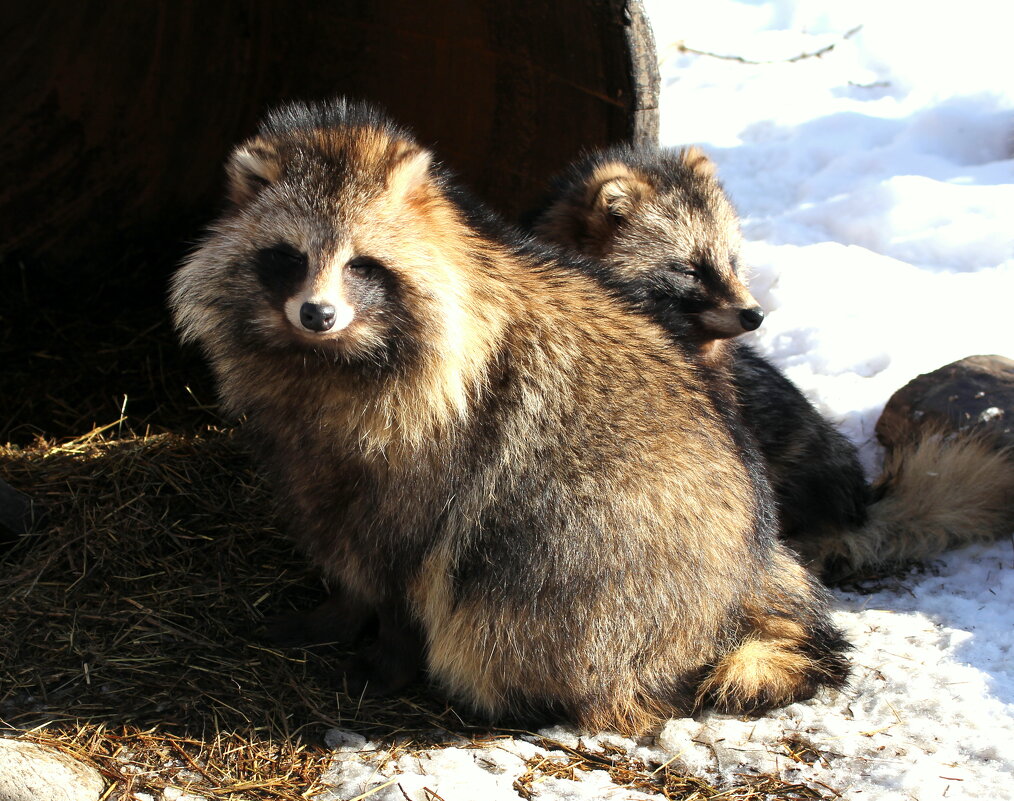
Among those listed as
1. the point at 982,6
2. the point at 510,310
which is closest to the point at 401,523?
the point at 510,310

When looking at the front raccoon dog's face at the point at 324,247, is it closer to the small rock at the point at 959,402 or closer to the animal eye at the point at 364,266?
the animal eye at the point at 364,266

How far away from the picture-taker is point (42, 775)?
9.68ft

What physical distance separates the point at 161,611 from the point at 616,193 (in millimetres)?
2375

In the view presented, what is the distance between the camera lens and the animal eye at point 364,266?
306cm

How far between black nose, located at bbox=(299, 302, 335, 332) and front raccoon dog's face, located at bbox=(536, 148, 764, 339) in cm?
150

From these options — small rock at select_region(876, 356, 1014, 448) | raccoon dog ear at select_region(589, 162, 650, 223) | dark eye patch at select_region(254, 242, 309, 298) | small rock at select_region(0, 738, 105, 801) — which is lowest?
small rock at select_region(0, 738, 105, 801)

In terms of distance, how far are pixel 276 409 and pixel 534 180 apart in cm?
241

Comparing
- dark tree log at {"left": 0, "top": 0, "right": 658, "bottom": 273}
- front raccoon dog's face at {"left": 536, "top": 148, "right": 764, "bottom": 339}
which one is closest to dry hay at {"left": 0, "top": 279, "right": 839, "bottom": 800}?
dark tree log at {"left": 0, "top": 0, "right": 658, "bottom": 273}

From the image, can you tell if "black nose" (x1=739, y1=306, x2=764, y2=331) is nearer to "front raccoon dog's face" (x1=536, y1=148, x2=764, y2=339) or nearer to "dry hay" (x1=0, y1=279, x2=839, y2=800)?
"front raccoon dog's face" (x1=536, y1=148, x2=764, y2=339)

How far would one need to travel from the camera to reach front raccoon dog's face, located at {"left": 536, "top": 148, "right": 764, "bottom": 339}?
4156mm

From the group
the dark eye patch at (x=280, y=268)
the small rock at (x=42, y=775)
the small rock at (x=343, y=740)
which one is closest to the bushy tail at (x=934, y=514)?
the small rock at (x=343, y=740)

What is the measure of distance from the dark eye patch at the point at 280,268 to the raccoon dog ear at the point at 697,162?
6.82 ft

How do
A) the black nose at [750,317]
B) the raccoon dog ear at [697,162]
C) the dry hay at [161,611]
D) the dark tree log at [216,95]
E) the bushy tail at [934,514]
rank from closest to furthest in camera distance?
the dry hay at [161,611] → the black nose at [750,317] → the bushy tail at [934,514] → the raccoon dog ear at [697,162] → the dark tree log at [216,95]

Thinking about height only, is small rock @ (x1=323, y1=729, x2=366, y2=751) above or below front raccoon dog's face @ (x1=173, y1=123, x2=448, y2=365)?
below
